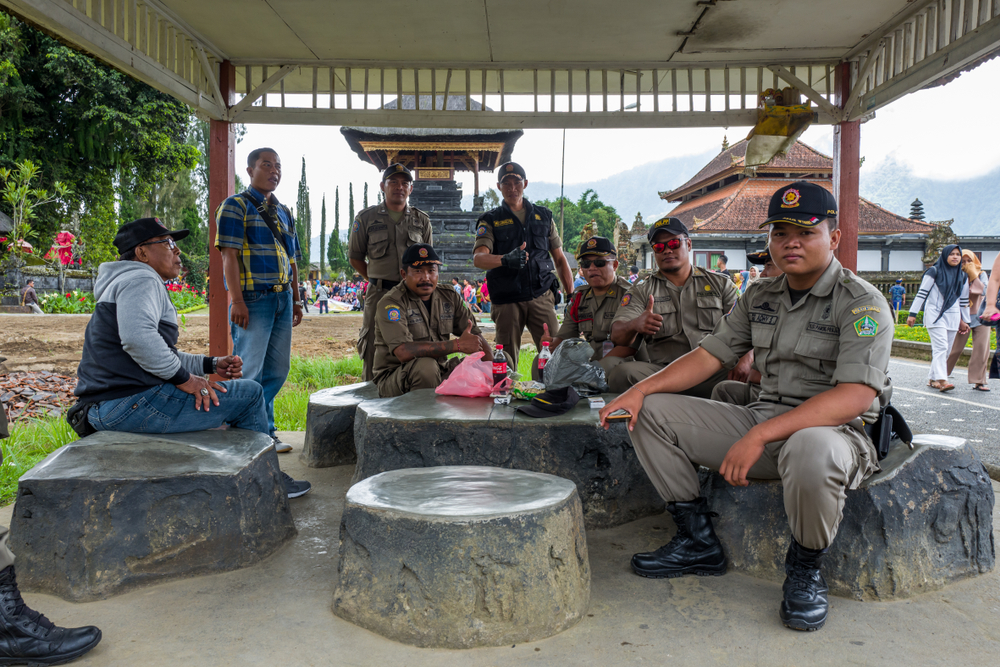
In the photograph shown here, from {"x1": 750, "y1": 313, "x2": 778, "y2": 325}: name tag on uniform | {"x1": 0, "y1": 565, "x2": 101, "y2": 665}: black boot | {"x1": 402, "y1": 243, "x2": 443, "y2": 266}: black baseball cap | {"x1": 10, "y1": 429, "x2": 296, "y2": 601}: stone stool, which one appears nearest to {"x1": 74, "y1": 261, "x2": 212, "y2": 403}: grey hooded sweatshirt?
{"x1": 10, "y1": 429, "x2": 296, "y2": 601}: stone stool

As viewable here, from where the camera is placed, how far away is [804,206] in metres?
2.28

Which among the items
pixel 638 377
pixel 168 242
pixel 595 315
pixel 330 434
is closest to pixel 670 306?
pixel 638 377

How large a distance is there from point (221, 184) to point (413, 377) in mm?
2597

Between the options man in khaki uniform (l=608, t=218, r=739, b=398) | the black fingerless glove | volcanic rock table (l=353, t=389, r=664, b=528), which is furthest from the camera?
the black fingerless glove

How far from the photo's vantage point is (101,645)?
1981 mm

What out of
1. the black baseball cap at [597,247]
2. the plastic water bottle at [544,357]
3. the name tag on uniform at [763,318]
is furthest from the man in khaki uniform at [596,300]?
the name tag on uniform at [763,318]

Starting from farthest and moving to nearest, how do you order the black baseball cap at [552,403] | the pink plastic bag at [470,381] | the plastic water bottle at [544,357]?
the plastic water bottle at [544,357], the pink plastic bag at [470,381], the black baseball cap at [552,403]

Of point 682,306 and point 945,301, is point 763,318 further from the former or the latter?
point 945,301

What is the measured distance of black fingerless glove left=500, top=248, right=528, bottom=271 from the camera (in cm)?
440

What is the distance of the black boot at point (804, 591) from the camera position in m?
2.05

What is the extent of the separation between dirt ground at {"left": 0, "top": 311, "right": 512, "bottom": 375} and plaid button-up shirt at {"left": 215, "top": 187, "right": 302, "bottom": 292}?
15.7 ft

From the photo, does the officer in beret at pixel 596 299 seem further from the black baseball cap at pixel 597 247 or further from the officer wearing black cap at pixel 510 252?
the officer wearing black cap at pixel 510 252

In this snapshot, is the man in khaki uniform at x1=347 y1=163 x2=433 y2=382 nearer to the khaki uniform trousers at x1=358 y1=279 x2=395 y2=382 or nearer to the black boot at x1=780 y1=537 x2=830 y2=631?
the khaki uniform trousers at x1=358 y1=279 x2=395 y2=382

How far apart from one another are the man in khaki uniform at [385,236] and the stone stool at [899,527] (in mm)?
2910
